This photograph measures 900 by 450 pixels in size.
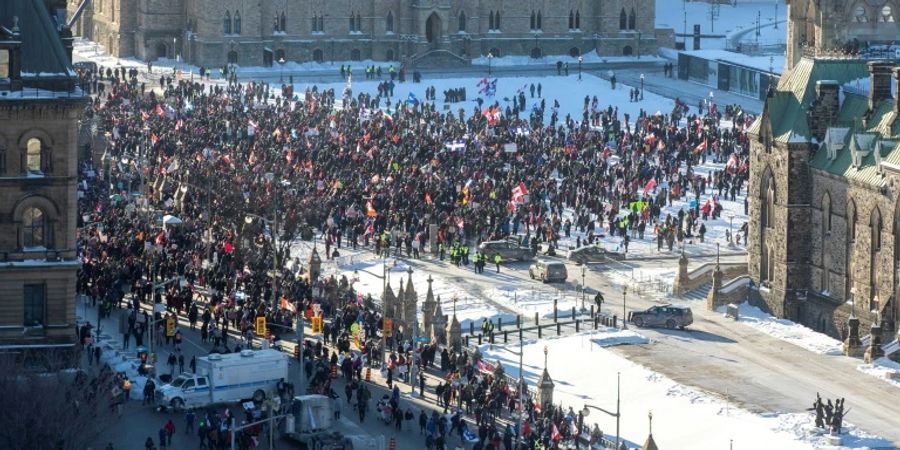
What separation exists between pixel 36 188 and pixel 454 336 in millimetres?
18127

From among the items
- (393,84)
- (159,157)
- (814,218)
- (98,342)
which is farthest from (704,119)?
(98,342)

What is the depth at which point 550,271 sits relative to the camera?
115 m

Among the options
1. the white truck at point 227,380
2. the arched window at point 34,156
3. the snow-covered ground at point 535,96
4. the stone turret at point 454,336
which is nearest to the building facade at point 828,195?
the stone turret at point 454,336

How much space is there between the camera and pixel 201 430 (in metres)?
85.7

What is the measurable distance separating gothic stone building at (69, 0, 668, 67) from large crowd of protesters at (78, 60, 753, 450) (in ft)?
27.7

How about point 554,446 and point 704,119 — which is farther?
point 704,119

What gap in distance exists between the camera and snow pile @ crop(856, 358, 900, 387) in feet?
324

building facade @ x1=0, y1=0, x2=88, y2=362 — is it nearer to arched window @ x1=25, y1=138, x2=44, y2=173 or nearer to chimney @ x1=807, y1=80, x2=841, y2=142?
arched window @ x1=25, y1=138, x2=44, y2=173

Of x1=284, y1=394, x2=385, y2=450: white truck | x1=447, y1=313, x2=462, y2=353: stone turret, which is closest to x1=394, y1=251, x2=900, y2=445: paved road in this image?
x1=447, y1=313, x2=462, y2=353: stone turret

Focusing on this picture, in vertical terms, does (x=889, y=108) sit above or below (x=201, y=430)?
above

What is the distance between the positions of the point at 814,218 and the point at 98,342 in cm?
3127

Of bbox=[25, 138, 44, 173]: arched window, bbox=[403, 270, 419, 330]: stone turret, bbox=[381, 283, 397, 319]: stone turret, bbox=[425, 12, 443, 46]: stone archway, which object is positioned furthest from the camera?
bbox=[425, 12, 443, 46]: stone archway

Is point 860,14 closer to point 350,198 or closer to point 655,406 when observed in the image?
point 350,198

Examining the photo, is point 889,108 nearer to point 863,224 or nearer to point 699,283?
point 863,224
